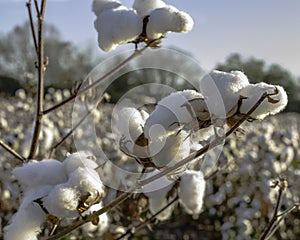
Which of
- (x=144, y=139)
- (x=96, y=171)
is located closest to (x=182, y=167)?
(x=144, y=139)

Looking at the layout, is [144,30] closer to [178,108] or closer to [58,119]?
[178,108]

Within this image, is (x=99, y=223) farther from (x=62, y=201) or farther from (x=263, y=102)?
(x=263, y=102)

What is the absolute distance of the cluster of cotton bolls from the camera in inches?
41.4

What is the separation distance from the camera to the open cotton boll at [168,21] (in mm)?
1047

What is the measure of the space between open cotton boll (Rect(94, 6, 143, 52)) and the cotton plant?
0.24m

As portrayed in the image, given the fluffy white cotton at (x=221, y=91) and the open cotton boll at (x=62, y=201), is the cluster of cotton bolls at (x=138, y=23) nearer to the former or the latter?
the fluffy white cotton at (x=221, y=91)

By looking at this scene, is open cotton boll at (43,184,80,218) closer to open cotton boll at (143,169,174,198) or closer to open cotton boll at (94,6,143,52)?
open cotton boll at (94,6,143,52)

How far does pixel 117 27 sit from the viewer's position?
107 cm

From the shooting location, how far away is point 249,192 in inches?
181

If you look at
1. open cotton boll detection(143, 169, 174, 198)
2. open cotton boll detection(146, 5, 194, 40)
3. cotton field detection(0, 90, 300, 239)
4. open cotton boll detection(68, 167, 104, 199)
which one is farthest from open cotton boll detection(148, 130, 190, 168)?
cotton field detection(0, 90, 300, 239)

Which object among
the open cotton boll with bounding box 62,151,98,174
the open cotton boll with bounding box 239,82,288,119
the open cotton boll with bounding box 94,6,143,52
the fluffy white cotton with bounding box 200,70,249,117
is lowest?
the open cotton boll with bounding box 239,82,288,119

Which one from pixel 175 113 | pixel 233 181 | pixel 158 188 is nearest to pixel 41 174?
pixel 175 113

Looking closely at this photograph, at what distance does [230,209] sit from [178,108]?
386 cm

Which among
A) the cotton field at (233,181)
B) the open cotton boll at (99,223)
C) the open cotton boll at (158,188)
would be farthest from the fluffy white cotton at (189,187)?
the cotton field at (233,181)
